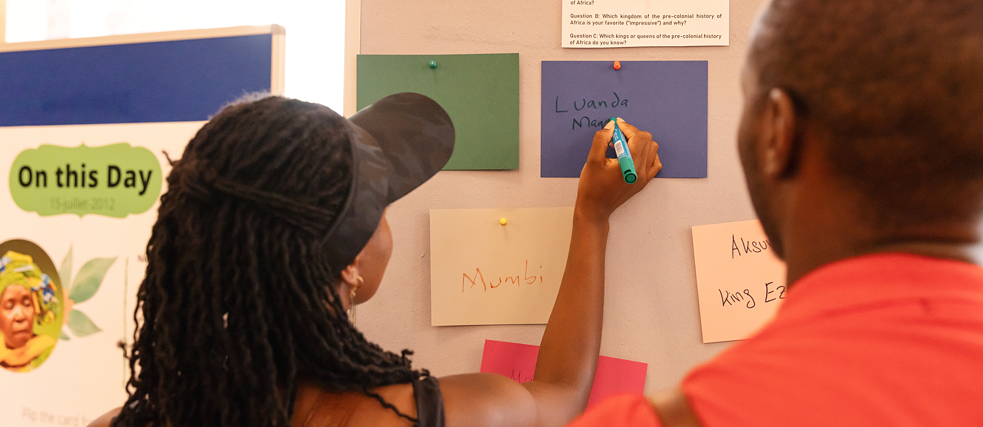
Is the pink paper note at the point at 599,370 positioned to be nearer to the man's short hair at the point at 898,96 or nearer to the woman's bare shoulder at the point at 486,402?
the woman's bare shoulder at the point at 486,402

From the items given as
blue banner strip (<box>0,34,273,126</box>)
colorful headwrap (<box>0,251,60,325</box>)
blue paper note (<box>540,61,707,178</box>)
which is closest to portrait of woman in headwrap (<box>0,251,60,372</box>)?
colorful headwrap (<box>0,251,60,325</box>)

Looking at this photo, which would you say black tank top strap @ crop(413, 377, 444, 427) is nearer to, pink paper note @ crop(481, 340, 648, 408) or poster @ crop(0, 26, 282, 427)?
pink paper note @ crop(481, 340, 648, 408)

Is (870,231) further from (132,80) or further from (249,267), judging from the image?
(132,80)

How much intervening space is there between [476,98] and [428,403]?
1.74 feet

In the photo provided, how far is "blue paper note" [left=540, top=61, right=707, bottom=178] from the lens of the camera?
94cm

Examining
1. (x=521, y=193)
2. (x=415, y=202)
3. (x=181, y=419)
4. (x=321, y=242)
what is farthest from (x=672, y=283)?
(x=181, y=419)

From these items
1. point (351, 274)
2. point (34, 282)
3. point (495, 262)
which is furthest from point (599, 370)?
point (34, 282)

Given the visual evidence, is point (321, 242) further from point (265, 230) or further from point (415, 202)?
point (415, 202)

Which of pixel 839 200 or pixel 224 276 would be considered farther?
pixel 224 276

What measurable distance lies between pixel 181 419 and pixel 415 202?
489mm

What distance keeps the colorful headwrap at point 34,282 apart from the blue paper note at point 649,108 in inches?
38.2

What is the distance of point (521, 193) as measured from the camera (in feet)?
3.15

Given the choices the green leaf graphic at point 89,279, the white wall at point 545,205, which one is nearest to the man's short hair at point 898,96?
the white wall at point 545,205

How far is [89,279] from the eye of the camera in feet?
3.41
